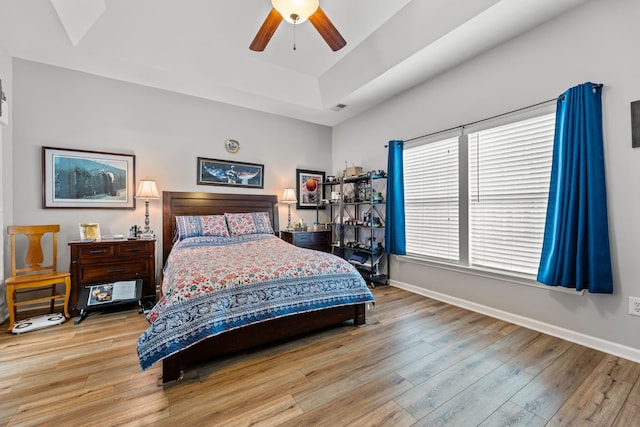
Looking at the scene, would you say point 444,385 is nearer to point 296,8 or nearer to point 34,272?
point 296,8

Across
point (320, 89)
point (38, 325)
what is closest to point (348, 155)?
point (320, 89)

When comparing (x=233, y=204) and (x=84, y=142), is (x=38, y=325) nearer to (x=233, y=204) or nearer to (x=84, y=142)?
(x=84, y=142)

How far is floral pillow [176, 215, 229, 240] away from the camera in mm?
3711

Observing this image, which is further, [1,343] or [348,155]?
[348,155]

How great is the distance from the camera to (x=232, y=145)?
448 cm

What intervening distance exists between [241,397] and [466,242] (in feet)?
9.35

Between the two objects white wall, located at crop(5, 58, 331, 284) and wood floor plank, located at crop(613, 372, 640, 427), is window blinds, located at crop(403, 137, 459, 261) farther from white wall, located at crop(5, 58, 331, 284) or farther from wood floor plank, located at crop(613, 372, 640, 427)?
white wall, located at crop(5, 58, 331, 284)

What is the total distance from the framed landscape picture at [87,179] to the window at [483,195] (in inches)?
154

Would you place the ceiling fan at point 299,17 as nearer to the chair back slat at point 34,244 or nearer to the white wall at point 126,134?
the white wall at point 126,134

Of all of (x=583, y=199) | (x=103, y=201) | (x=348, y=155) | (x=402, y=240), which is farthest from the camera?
(x=348, y=155)

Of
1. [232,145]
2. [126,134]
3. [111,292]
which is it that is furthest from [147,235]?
[232,145]

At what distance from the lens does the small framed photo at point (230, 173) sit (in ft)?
13.9

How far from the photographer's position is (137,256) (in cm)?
331

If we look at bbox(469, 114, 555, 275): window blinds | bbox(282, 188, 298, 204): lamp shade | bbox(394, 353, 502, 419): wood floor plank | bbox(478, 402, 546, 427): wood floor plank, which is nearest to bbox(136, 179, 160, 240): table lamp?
bbox(282, 188, 298, 204): lamp shade
